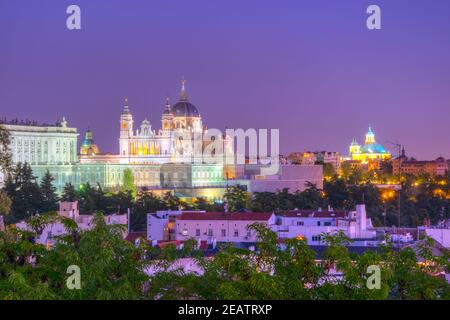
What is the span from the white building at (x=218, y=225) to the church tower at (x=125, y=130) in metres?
65.0

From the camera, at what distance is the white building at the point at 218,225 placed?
→ 1930 inches

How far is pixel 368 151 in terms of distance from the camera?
164 meters

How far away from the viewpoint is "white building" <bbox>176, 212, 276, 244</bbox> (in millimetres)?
49031

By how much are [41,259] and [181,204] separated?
52.3m

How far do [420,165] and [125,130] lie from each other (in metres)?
43.5

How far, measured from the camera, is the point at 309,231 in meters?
47.3

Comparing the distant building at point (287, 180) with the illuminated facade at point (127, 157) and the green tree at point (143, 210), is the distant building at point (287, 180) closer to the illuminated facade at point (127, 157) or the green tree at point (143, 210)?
the illuminated facade at point (127, 157)

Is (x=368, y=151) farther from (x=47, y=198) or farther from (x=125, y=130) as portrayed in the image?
(x=47, y=198)

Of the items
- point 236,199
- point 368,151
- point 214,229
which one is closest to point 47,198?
point 236,199

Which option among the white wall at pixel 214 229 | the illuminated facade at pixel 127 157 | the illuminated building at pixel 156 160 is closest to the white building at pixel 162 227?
the white wall at pixel 214 229

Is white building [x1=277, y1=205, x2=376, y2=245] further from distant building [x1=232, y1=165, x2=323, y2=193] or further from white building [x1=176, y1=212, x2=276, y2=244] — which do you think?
distant building [x1=232, y1=165, x2=323, y2=193]

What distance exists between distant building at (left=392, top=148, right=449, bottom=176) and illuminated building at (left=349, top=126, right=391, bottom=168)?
32.0 ft
